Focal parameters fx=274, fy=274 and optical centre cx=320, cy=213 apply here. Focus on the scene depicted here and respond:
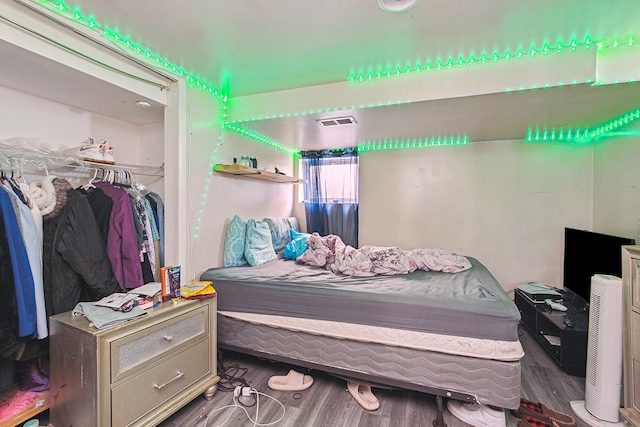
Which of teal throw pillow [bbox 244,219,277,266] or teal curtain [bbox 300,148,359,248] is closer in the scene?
teal throw pillow [bbox 244,219,277,266]

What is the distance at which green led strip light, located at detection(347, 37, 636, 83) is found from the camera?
1724 mm

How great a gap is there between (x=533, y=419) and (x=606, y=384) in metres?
0.52

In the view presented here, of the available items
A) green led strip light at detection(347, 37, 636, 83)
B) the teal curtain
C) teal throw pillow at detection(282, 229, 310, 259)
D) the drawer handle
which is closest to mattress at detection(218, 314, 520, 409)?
the drawer handle

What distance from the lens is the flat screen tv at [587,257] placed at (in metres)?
2.06

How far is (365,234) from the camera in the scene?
12.8 feet

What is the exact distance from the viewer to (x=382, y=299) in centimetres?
181

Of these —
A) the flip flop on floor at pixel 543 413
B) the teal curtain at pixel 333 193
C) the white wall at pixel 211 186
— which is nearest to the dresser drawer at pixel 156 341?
the white wall at pixel 211 186

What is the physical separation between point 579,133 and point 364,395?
11.4ft

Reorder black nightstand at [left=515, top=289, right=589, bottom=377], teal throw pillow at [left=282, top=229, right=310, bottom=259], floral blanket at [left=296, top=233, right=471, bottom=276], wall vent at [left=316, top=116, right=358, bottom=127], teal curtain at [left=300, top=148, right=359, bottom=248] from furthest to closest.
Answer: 1. teal curtain at [left=300, top=148, right=359, bottom=248]
2. teal throw pillow at [left=282, top=229, right=310, bottom=259]
3. wall vent at [left=316, top=116, right=358, bottom=127]
4. floral blanket at [left=296, top=233, right=471, bottom=276]
5. black nightstand at [left=515, top=289, right=589, bottom=377]

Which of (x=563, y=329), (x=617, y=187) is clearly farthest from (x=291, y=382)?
(x=617, y=187)

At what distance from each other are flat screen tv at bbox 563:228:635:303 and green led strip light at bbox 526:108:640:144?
39.4 inches

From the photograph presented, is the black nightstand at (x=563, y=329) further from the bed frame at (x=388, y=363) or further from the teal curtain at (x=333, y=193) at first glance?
the teal curtain at (x=333, y=193)

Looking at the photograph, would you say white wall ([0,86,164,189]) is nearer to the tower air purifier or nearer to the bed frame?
the bed frame

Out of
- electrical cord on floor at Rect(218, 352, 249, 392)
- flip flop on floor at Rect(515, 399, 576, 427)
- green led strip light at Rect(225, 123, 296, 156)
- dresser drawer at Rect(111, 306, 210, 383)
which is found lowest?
electrical cord on floor at Rect(218, 352, 249, 392)
